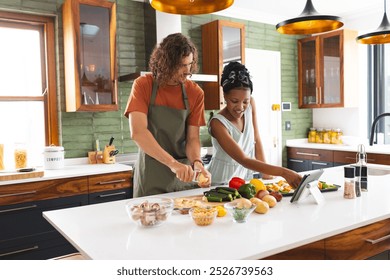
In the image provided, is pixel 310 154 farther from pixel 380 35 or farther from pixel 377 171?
pixel 380 35

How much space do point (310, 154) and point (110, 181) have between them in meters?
3.04

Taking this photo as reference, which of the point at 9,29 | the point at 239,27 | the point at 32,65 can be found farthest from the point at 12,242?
the point at 239,27

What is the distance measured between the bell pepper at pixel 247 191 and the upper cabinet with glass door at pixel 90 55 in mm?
2251

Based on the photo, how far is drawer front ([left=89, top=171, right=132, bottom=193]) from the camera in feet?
11.5

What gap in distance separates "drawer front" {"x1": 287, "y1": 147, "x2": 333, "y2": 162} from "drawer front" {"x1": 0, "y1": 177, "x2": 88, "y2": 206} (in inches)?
126

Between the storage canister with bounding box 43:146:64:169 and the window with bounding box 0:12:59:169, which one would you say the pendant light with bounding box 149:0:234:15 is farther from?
the window with bounding box 0:12:59:169

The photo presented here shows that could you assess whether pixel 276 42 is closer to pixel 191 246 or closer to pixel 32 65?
pixel 32 65

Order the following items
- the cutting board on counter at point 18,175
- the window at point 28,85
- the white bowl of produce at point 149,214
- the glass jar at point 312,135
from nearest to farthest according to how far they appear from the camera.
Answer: the white bowl of produce at point 149,214 → the cutting board on counter at point 18,175 → the window at point 28,85 → the glass jar at point 312,135

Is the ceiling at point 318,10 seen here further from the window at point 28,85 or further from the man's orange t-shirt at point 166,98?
the man's orange t-shirt at point 166,98

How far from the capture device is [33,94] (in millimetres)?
3918

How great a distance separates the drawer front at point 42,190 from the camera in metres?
3.09

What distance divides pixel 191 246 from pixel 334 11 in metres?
4.90

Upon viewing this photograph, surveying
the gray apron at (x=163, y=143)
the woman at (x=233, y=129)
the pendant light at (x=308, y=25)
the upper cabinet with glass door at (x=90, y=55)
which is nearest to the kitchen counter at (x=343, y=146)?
the pendant light at (x=308, y=25)

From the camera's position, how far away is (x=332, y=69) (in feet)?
17.7
